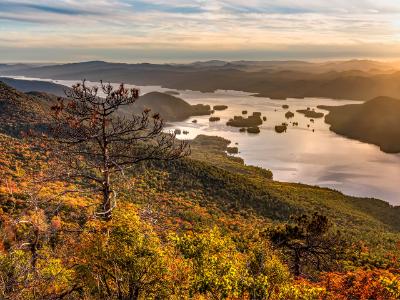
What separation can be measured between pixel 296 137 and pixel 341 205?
3672 inches

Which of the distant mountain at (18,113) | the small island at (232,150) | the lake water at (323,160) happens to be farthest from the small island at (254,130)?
the distant mountain at (18,113)

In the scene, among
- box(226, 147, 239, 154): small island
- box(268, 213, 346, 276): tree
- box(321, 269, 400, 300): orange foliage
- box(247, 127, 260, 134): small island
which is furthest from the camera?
box(247, 127, 260, 134): small island

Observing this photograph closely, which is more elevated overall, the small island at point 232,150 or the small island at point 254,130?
the small island at point 254,130

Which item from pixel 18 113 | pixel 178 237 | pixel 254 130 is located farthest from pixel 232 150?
pixel 178 237

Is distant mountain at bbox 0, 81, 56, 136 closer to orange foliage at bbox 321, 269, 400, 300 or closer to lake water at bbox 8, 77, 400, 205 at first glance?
lake water at bbox 8, 77, 400, 205

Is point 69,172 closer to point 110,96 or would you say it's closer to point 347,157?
point 110,96

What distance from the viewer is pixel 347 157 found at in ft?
431

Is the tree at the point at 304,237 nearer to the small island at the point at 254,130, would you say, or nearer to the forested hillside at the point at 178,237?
the forested hillside at the point at 178,237

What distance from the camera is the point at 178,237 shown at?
16.2m

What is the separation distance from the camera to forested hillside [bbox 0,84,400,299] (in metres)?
14.0

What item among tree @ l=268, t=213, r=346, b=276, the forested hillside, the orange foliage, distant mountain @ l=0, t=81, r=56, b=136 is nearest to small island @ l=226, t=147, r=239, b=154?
the forested hillside

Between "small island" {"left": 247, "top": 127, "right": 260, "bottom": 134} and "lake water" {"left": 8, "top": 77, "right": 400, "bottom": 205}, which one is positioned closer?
"lake water" {"left": 8, "top": 77, "right": 400, "bottom": 205}

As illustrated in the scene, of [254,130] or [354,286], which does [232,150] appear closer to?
[254,130]

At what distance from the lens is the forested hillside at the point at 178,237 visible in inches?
551
